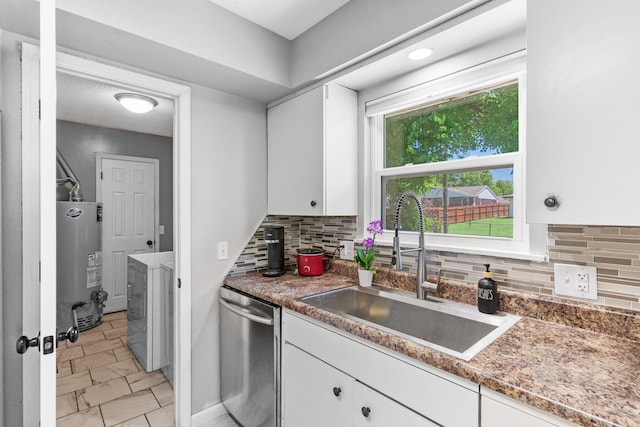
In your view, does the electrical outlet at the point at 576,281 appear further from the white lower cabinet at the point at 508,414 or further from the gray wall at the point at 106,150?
the gray wall at the point at 106,150

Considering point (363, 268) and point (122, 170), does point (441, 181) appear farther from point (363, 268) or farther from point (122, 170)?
point (122, 170)

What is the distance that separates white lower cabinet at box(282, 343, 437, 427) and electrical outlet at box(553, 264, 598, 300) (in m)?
0.76

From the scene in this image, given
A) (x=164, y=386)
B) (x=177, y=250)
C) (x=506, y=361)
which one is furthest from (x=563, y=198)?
(x=164, y=386)

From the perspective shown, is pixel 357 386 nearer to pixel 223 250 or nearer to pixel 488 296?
pixel 488 296

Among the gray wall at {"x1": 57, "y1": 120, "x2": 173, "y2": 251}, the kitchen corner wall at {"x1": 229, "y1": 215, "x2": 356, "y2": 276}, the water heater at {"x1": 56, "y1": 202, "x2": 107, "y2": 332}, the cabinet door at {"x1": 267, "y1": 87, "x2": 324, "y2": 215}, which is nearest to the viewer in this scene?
the cabinet door at {"x1": 267, "y1": 87, "x2": 324, "y2": 215}

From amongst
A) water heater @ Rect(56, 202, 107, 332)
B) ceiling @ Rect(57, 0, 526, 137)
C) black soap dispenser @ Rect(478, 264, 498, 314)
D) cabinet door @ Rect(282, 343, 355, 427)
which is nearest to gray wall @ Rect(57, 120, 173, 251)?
water heater @ Rect(56, 202, 107, 332)

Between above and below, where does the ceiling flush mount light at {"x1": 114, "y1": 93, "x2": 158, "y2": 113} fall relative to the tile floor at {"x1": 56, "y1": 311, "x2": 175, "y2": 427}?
above

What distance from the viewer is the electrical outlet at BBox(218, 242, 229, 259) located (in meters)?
2.04

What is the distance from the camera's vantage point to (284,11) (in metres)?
1.68

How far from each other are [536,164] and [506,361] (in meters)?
0.62

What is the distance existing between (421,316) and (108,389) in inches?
92.3

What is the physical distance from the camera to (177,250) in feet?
→ 6.29

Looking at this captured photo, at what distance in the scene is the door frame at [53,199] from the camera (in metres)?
1.36

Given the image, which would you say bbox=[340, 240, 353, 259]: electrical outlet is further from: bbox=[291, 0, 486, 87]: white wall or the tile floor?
the tile floor
